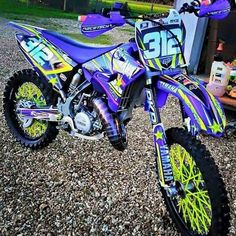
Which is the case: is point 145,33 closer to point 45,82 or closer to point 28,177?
point 45,82

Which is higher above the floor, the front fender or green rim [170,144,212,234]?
the front fender

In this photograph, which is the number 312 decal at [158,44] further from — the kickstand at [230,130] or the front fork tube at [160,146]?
the kickstand at [230,130]

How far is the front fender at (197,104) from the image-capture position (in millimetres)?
2084

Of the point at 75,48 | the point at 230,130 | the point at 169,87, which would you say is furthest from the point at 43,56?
the point at 230,130

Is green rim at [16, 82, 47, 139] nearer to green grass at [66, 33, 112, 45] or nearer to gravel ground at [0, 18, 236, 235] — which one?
gravel ground at [0, 18, 236, 235]

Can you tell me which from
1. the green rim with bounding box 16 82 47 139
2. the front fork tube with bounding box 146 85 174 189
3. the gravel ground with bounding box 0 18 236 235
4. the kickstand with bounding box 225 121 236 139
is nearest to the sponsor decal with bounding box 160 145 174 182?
the front fork tube with bounding box 146 85 174 189

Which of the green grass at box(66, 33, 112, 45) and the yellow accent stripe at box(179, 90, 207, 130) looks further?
the green grass at box(66, 33, 112, 45)

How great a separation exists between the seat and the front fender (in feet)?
1.61

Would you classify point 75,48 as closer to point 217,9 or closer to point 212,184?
point 217,9

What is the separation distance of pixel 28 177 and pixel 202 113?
144 cm

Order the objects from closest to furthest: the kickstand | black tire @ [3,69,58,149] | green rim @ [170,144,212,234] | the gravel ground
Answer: green rim @ [170,144,212,234], the gravel ground, black tire @ [3,69,58,149], the kickstand

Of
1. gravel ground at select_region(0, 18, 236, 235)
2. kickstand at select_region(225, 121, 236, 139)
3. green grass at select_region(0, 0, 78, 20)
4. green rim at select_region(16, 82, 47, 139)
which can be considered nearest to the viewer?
gravel ground at select_region(0, 18, 236, 235)

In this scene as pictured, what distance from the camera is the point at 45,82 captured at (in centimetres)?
310

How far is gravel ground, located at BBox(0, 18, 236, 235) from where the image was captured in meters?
2.48
